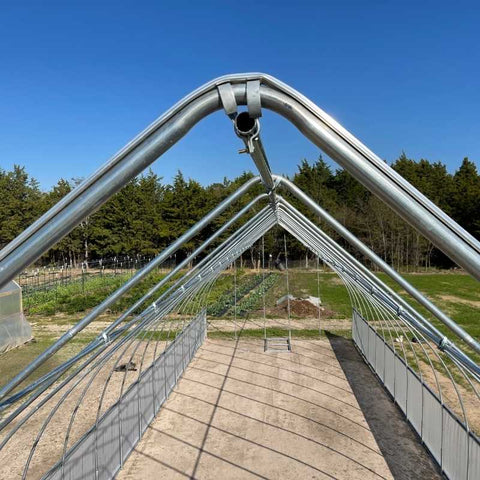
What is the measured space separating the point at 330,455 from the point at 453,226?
7.08m

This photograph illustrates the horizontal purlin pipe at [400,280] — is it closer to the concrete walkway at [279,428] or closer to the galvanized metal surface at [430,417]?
the galvanized metal surface at [430,417]

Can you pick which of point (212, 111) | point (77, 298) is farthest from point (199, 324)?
point (212, 111)

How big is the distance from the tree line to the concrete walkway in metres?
22.8

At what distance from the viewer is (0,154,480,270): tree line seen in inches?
1371

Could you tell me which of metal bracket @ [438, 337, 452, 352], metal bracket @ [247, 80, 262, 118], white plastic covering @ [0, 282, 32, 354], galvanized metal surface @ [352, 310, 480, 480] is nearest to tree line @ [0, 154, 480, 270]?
white plastic covering @ [0, 282, 32, 354]

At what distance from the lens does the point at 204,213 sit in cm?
3625

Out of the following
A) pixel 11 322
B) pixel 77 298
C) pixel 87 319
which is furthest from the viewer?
pixel 77 298

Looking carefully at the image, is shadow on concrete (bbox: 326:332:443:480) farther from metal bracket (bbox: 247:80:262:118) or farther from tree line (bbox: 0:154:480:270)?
tree line (bbox: 0:154:480:270)

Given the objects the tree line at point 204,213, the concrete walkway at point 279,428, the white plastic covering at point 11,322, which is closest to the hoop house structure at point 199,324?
the concrete walkway at point 279,428

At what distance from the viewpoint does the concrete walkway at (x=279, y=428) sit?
689 cm

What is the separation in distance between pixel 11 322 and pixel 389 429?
40.7 feet

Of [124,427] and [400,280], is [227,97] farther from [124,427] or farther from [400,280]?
[124,427]

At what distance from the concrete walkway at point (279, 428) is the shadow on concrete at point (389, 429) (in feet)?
0.06

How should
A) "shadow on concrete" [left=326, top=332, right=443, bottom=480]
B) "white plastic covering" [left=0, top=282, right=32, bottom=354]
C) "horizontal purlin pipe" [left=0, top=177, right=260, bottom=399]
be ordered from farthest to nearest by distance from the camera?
1. "white plastic covering" [left=0, top=282, right=32, bottom=354]
2. "shadow on concrete" [left=326, top=332, right=443, bottom=480]
3. "horizontal purlin pipe" [left=0, top=177, right=260, bottom=399]
